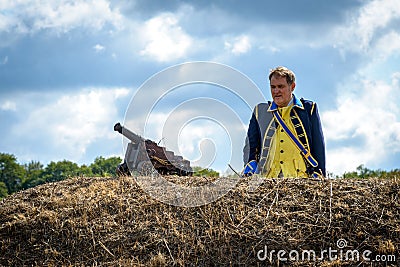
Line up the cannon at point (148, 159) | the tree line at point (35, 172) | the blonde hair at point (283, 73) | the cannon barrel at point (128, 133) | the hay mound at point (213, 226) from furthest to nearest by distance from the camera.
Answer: the tree line at point (35, 172), the cannon barrel at point (128, 133), the cannon at point (148, 159), the blonde hair at point (283, 73), the hay mound at point (213, 226)

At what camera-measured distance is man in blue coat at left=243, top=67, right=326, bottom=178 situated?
322 inches

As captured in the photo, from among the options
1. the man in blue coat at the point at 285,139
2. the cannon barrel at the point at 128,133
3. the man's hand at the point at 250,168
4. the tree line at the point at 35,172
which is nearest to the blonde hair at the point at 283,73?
the man in blue coat at the point at 285,139

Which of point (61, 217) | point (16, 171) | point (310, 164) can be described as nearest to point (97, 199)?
point (61, 217)

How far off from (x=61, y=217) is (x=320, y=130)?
11.2ft

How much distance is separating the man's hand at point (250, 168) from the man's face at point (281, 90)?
2.70ft

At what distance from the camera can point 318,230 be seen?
709 cm

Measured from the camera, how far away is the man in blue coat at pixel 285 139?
8.17m

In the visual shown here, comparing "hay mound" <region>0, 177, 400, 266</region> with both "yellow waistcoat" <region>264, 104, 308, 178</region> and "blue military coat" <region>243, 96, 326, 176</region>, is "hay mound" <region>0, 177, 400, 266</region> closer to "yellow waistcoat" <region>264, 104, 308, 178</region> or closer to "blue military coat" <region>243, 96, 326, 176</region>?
"yellow waistcoat" <region>264, 104, 308, 178</region>

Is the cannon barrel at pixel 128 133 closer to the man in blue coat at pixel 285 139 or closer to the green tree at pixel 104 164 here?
the man in blue coat at pixel 285 139

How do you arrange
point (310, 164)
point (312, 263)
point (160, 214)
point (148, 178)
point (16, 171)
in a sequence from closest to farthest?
point (312, 263) < point (160, 214) < point (310, 164) < point (148, 178) < point (16, 171)

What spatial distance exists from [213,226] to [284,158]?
1500mm

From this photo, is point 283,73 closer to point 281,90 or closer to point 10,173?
point 281,90

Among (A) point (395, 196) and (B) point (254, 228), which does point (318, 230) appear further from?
(A) point (395, 196)

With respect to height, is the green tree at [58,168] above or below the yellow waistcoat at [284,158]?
Answer: above
